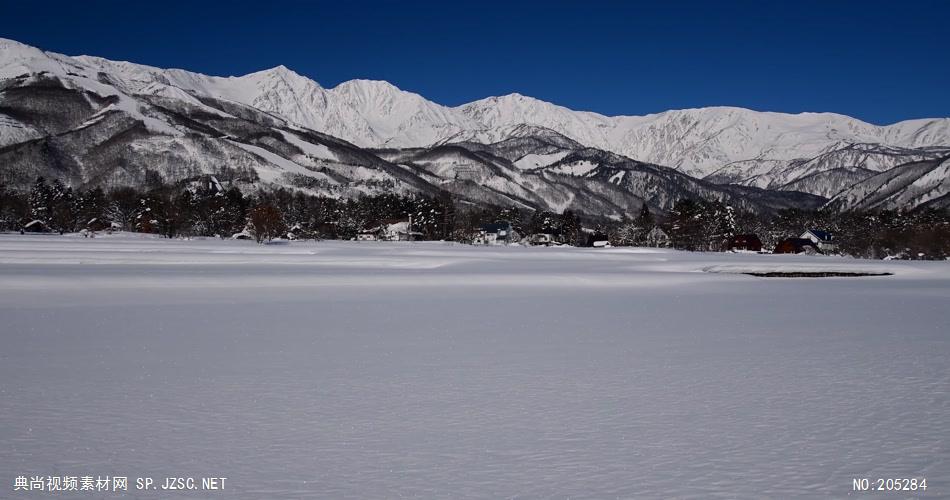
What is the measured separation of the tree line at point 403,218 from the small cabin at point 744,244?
50.0 inches

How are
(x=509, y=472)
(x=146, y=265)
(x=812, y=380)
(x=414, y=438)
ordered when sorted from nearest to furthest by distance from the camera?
(x=509, y=472) → (x=414, y=438) → (x=812, y=380) → (x=146, y=265)

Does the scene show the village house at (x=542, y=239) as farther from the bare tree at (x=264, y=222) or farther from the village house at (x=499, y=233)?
the bare tree at (x=264, y=222)

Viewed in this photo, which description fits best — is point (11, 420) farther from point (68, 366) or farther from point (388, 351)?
point (388, 351)

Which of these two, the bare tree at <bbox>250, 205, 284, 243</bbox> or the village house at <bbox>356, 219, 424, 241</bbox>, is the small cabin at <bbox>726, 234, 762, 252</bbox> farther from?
the bare tree at <bbox>250, 205, 284, 243</bbox>

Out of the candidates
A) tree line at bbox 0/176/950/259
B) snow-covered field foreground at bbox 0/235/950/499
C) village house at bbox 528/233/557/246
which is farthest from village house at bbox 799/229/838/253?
snow-covered field foreground at bbox 0/235/950/499

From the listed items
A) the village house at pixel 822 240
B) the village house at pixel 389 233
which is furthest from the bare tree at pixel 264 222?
the village house at pixel 822 240

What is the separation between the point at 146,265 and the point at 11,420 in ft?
139

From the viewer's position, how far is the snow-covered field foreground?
776 cm

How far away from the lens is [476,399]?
11141mm

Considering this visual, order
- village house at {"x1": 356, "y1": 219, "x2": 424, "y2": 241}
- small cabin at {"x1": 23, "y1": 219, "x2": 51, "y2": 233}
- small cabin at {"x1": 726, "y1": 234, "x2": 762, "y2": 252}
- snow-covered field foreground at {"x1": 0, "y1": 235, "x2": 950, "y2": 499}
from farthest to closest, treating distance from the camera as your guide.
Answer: village house at {"x1": 356, "y1": 219, "x2": 424, "y2": 241} < small cabin at {"x1": 726, "y1": 234, "x2": 762, "y2": 252} < small cabin at {"x1": 23, "y1": 219, "x2": 51, "y2": 233} < snow-covered field foreground at {"x1": 0, "y1": 235, "x2": 950, "y2": 499}

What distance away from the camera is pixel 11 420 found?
9633 mm

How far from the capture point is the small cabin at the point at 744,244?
126 meters

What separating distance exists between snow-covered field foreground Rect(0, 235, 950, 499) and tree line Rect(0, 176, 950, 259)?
90434 millimetres

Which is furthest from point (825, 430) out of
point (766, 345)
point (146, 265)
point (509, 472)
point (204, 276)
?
point (146, 265)
